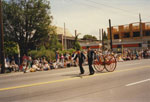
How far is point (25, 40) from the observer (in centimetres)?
3531

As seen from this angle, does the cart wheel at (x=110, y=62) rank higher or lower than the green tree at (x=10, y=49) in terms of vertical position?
lower

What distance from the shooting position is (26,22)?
34.9 metres

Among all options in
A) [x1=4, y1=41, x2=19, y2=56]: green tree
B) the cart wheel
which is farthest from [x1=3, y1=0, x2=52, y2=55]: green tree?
the cart wheel

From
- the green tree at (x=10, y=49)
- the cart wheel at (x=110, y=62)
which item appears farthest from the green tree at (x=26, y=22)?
the cart wheel at (x=110, y=62)

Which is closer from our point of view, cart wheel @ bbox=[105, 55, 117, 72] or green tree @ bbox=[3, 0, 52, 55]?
cart wheel @ bbox=[105, 55, 117, 72]

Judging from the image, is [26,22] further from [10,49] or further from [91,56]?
[91,56]

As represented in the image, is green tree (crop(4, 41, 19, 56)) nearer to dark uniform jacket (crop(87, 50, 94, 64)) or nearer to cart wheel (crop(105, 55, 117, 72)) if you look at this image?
dark uniform jacket (crop(87, 50, 94, 64))

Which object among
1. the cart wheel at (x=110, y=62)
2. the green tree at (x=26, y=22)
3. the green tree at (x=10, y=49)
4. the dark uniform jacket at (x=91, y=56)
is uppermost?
the green tree at (x=26, y=22)

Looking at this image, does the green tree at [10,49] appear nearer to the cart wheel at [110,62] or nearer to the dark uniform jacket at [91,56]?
the dark uniform jacket at [91,56]

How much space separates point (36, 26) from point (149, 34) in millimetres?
36246

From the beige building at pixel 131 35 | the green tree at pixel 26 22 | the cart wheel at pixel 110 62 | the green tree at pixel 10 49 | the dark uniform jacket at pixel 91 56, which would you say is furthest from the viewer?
the beige building at pixel 131 35

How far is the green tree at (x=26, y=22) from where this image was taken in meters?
34.1

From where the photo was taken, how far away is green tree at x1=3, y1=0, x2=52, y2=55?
34.1 meters

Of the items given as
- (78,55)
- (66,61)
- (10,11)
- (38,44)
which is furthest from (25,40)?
(78,55)
